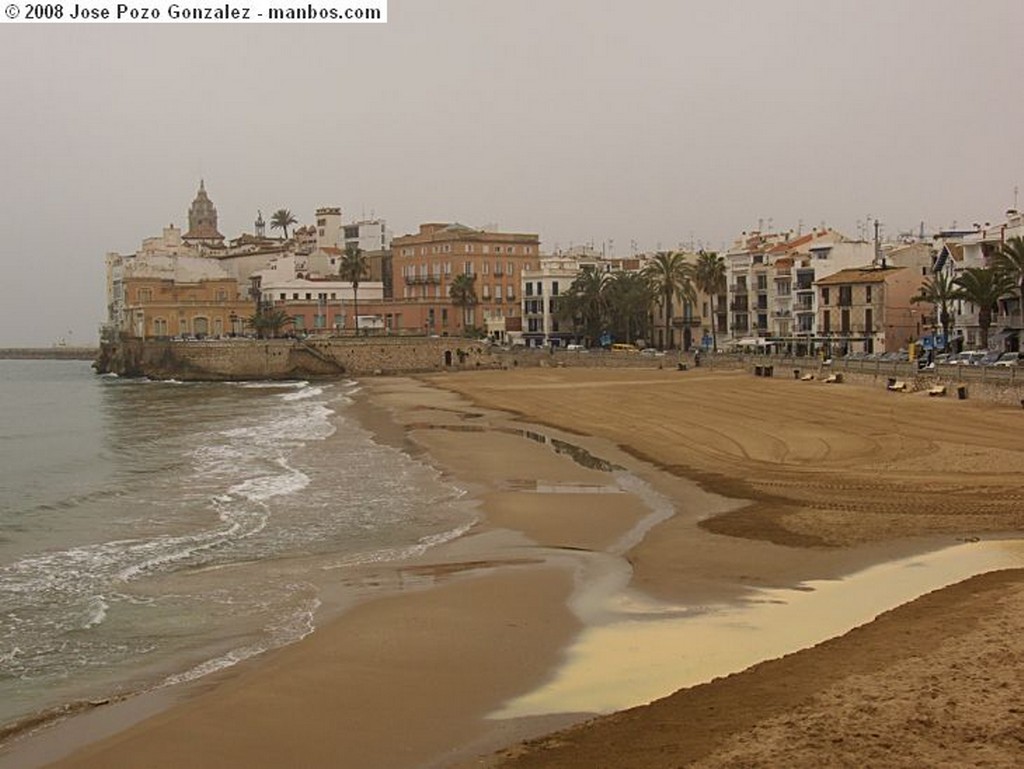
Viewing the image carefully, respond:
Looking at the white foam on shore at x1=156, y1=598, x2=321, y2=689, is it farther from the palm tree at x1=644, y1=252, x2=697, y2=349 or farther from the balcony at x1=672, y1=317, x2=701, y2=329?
the balcony at x1=672, y1=317, x2=701, y2=329

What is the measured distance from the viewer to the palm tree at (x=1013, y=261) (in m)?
57.0

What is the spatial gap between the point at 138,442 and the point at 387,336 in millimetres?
56836

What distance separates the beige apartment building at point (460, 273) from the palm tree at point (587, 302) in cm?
838

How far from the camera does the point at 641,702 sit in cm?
1117

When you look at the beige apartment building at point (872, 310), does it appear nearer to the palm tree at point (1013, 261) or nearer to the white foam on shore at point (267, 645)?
the palm tree at point (1013, 261)

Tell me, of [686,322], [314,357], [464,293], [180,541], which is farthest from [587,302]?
[180,541]

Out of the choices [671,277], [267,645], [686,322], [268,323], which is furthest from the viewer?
[268,323]

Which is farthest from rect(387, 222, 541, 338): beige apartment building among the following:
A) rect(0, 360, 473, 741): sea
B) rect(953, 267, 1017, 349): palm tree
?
rect(0, 360, 473, 741): sea

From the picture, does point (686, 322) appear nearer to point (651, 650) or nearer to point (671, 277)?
point (671, 277)

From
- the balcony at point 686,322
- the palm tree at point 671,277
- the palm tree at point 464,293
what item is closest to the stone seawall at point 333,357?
the palm tree at point 671,277

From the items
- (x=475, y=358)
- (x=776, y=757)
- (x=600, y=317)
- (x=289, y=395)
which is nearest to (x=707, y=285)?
(x=600, y=317)

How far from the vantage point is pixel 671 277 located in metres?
94.6

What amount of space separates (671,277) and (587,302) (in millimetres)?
11550

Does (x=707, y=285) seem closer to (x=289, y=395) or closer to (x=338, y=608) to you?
(x=289, y=395)
